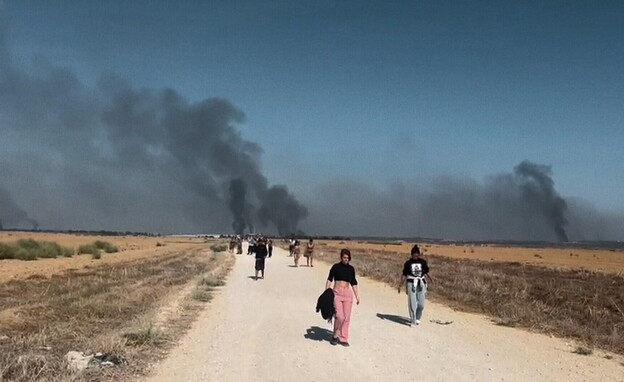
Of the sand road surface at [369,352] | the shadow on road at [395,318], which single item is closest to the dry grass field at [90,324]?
the sand road surface at [369,352]

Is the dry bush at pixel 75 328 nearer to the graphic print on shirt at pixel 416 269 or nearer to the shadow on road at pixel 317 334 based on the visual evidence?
the shadow on road at pixel 317 334

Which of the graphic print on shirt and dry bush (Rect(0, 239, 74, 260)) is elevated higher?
the graphic print on shirt

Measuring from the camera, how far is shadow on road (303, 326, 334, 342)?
11190 millimetres

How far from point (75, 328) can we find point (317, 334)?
5.00 m

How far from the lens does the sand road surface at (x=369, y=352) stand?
27.2 feet

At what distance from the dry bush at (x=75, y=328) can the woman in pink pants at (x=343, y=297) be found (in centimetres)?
322

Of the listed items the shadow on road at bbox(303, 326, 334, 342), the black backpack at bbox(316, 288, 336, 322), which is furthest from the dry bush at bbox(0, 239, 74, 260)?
the black backpack at bbox(316, 288, 336, 322)

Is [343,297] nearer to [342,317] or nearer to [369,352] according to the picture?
[342,317]

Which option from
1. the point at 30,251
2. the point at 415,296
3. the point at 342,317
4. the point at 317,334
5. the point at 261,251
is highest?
the point at 261,251

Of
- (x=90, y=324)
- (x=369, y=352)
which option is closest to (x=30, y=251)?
(x=90, y=324)

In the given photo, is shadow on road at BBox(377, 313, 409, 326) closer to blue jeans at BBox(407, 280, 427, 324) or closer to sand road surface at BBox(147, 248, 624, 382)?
sand road surface at BBox(147, 248, 624, 382)

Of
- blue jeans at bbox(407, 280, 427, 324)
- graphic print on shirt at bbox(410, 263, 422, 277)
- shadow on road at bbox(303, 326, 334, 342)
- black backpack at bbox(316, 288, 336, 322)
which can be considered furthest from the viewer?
graphic print on shirt at bbox(410, 263, 422, 277)

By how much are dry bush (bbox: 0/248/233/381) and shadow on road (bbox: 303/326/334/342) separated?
2732mm

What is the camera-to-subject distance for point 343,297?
10.7 metres
